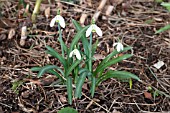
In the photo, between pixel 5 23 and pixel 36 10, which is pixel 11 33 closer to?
pixel 5 23

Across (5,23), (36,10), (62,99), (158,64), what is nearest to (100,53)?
(158,64)

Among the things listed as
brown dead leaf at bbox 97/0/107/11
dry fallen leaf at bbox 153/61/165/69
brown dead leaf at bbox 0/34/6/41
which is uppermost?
brown dead leaf at bbox 97/0/107/11

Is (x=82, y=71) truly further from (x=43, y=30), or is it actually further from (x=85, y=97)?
(x=43, y=30)

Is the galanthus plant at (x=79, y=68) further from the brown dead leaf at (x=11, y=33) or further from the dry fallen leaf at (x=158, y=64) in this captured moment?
the brown dead leaf at (x=11, y=33)

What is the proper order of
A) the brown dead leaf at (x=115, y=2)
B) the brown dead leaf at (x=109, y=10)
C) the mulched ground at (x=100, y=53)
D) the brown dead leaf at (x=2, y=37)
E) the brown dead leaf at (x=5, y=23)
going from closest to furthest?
the mulched ground at (x=100, y=53), the brown dead leaf at (x=2, y=37), the brown dead leaf at (x=5, y=23), the brown dead leaf at (x=109, y=10), the brown dead leaf at (x=115, y=2)

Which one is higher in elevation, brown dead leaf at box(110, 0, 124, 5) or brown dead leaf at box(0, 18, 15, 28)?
brown dead leaf at box(110, 0, 124, 5)

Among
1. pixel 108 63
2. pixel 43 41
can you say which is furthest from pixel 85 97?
pixel 43 41

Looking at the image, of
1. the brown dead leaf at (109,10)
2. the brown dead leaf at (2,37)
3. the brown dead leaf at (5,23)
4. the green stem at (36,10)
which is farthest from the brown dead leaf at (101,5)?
the brown dead leaf at (2,37)

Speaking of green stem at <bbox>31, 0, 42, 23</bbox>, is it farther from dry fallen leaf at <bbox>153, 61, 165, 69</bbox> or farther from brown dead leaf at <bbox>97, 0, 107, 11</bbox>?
dry fallen leaf at <bbox>153, 61, 165, 69</bbox>

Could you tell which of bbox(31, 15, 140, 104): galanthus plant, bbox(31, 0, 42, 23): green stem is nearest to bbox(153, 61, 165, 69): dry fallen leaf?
bbox(31, 15, 140, 104): galanthus plant
